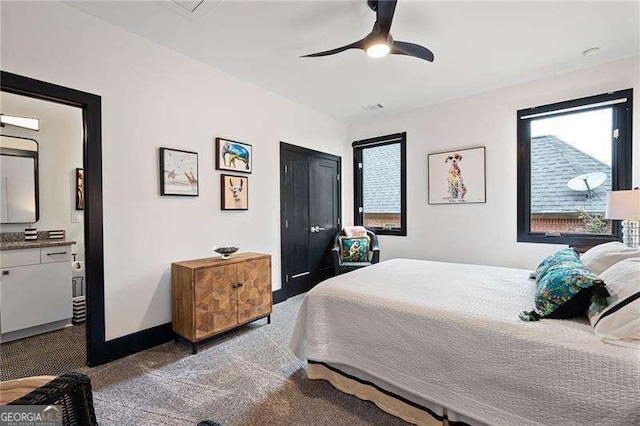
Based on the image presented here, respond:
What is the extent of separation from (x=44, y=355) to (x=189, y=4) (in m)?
3.17

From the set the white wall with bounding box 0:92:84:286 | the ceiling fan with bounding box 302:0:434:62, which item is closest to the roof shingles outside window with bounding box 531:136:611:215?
the ceiling fan with bounding box 302:0:434:62

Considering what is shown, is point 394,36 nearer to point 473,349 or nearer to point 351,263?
point 473,349

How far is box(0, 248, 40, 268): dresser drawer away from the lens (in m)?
2.81

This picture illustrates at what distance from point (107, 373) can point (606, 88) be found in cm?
542

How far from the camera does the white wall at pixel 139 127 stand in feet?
7.20

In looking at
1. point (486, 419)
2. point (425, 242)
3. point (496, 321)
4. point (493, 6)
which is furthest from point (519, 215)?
point (486, 419)

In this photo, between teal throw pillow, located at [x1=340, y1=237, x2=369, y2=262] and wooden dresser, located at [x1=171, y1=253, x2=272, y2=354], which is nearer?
wooden dresser, located at [x1=171, y1=253, x2=272, y2=354]

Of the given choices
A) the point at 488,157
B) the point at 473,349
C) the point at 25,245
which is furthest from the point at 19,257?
the point at 488,157

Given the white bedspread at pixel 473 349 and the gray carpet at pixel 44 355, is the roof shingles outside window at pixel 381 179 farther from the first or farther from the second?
the gray carpet at pixel 44 355

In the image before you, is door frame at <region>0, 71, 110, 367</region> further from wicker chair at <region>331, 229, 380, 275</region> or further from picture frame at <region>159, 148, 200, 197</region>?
wicker chair at <region>331, 229, 380, 275</region>

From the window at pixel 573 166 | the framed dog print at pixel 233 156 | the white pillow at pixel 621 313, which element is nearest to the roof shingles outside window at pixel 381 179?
the window at pixel 573 166

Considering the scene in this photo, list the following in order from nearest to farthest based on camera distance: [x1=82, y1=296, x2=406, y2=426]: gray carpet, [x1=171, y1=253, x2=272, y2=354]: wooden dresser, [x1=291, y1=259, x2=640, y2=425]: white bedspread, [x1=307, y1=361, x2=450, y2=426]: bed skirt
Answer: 1. [x1=291, y1=259, x2=640, y2=425]: white bedspread
2. [x1=307, y1=361, x2=450, y2=426]: bed skirt
3. [x1=82, y1=296, x2=406, y2=426]: gray carpet
4. [x1=171, y1=253, x2=272, y2=354]: wooden dresser

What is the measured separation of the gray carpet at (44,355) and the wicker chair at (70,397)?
1.88 m

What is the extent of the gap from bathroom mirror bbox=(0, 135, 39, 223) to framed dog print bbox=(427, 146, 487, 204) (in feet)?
16.5
